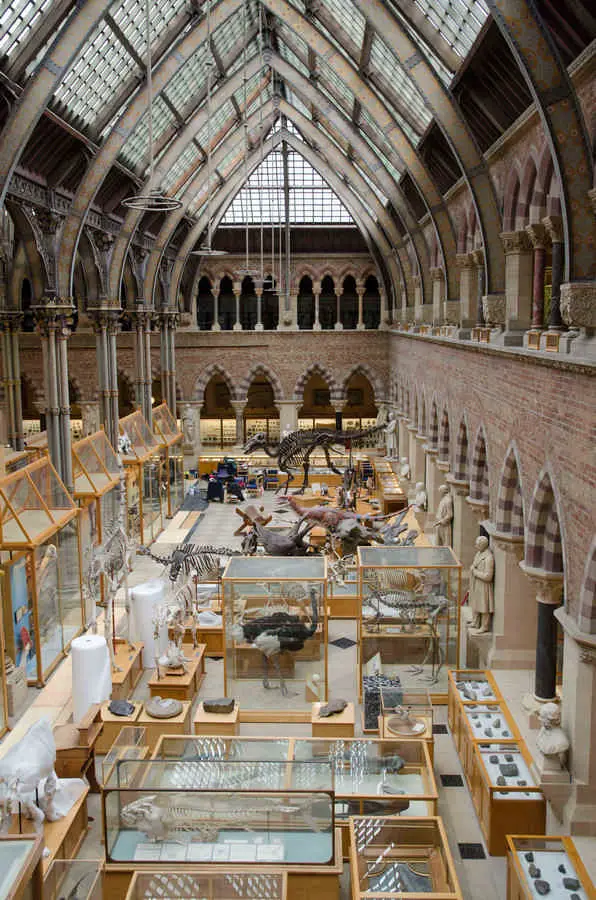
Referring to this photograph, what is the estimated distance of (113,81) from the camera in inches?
753

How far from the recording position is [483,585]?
12.9 meters

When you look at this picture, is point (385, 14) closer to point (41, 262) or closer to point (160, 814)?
point (41, 262)

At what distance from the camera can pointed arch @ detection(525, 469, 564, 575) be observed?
10.3 meters

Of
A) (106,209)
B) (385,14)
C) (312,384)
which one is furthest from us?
(312,384)

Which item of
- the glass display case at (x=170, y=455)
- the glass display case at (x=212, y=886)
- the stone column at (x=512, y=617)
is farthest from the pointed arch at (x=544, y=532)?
the glass display case at (x=170, y=455)

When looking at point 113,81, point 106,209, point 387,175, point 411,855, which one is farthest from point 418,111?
point 411,855

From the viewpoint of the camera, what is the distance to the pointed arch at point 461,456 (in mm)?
16641

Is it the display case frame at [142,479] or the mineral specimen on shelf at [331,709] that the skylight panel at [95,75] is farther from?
the mineral specimen on shelf at [331,709]

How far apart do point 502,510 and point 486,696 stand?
2.73 meters

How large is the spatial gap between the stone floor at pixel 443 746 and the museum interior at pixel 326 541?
6 cm

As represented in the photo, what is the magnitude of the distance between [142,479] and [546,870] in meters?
17.1

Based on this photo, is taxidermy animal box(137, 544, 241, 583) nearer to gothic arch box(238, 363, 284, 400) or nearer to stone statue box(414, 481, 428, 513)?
stone statue box(414, 481, 428, 513)

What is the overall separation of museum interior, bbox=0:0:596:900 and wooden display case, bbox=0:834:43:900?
0.09ft

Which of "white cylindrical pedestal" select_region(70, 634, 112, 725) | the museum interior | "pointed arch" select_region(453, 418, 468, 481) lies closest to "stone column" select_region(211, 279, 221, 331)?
the museum interior
